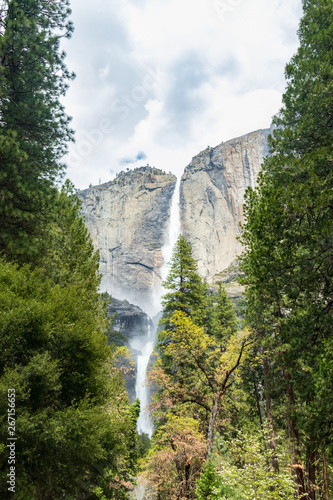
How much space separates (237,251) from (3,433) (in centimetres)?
8792

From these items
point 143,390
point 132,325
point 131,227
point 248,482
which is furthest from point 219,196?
point 248,482

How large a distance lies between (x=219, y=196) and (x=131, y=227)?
36.6m

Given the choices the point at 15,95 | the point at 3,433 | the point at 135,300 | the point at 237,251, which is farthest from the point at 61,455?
the point at 135,300

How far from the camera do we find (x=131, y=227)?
111 meters

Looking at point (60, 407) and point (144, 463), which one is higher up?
point (60, 407)

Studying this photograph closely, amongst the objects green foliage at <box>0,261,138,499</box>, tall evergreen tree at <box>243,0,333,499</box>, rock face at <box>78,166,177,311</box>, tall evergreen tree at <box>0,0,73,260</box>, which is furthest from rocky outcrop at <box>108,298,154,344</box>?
green foliage at <box>0,261,138,499</box>

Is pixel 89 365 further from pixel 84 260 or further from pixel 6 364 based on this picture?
pixel 84 260

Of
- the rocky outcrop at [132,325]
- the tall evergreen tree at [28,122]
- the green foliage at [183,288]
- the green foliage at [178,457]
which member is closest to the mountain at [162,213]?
the rocky outcrop at [132,325]

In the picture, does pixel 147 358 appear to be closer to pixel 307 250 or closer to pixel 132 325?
pixel 132 325

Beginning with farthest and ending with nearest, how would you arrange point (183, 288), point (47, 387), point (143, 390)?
1. point (143, 390)
2. point (183, 288)
3. point (47, 387)

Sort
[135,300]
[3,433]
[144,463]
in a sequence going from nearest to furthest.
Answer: [3,433], [144,463], [135,300]

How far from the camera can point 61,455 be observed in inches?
214

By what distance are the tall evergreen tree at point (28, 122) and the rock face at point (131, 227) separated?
3669 inches

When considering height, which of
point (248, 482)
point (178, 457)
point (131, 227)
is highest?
point (131, 227)
